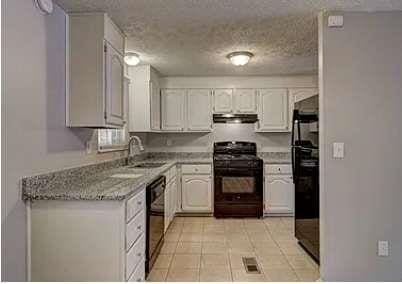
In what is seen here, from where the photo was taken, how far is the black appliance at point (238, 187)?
523 cm

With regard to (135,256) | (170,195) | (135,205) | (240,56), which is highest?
(240,56)

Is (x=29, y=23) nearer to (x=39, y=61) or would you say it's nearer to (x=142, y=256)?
(x=39, y=61)

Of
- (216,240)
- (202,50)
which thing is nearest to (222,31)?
(202,50)

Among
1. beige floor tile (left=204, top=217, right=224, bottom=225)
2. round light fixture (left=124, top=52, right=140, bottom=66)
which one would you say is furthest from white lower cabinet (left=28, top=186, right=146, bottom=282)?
beige floor tile (left=204, top=217, right=224, bottom=225)

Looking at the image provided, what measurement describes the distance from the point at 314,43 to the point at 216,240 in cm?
255

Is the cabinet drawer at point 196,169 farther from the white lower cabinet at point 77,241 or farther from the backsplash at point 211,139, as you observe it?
the white lower cabinet at point 77,241

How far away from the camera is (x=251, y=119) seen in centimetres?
559

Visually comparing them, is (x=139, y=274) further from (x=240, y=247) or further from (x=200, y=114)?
(x=200, y=114)

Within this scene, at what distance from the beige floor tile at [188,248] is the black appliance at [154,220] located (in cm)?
26

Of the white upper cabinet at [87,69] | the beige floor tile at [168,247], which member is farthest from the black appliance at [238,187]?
the white upper cabinet at [87,69]

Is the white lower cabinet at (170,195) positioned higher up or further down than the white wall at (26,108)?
further down

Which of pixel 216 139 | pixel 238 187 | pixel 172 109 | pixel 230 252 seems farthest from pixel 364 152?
pixel 172 109

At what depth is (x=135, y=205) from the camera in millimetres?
2486

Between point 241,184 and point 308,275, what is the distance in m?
2.26
